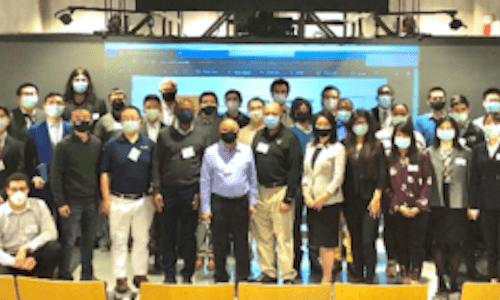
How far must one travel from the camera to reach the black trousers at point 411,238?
21.7ft

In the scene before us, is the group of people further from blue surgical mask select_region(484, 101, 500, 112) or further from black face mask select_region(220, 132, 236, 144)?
blue surgical mask select_region(484, 101, 500, 112)

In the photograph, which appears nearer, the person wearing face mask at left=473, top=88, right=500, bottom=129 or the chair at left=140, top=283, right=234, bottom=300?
the chair at left=140, top=283, right=234, bottom=300

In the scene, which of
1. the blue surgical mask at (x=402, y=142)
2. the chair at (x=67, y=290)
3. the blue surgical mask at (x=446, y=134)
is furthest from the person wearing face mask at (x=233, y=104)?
the chair at (x=67, y=290)

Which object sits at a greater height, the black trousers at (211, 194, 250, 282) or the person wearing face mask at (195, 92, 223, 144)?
the person wearing face mask at (195, 92, 223, 144)

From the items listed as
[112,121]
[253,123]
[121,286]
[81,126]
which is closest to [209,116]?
[253,123]

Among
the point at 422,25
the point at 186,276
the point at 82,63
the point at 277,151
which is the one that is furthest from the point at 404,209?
the point at 422,25

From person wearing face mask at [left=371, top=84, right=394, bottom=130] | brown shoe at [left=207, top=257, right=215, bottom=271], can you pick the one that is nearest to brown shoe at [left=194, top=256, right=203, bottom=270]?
brown shoe at [left=207, top=257, right=215, bottom=271]

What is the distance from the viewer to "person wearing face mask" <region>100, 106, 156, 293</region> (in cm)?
651

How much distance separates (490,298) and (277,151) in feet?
9.03

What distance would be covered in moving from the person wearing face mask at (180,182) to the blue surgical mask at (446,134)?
213cm

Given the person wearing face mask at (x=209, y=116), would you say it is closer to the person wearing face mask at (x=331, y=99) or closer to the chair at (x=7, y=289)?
the person wearing face mask at (x=331, y=99)

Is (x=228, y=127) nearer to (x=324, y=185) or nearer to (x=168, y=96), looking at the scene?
(x=324, y=185)

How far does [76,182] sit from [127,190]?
1.58 feet

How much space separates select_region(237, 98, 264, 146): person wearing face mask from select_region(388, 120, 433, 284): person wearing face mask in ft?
4.36
